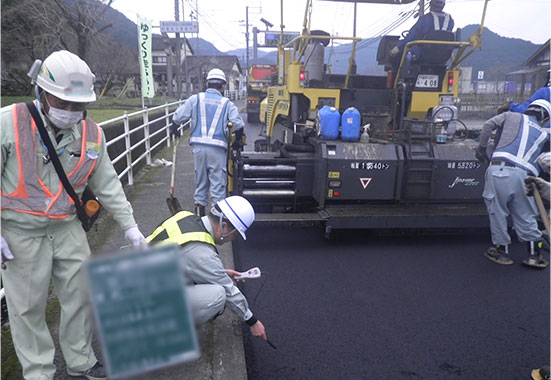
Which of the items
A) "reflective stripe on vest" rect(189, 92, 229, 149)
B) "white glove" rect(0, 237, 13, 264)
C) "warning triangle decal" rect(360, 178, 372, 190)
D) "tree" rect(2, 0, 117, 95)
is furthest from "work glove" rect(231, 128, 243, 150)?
"tree" rect(2, 0, 117, 95)

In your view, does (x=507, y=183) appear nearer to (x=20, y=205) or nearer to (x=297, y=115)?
(x=297, y=115)

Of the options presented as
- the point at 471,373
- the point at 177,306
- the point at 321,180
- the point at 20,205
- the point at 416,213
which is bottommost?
the point at 471,373

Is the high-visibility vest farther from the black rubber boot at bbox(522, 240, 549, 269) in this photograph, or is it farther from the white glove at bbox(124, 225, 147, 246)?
the black rubber boot at bbox(522, 240, 549, 269)

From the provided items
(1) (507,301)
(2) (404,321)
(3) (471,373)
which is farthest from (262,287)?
(1) (507,301)

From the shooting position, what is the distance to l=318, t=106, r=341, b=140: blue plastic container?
5.12m

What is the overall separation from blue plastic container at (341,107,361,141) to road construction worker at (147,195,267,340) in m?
2.71

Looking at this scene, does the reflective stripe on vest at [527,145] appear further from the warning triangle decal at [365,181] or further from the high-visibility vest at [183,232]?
the high-visibility vest at [183,232]

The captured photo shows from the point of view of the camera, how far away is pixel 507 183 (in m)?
4.30

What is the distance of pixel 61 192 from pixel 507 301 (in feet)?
12.2

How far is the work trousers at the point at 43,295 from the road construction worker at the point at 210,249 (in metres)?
0.47

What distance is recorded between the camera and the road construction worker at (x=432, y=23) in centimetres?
546

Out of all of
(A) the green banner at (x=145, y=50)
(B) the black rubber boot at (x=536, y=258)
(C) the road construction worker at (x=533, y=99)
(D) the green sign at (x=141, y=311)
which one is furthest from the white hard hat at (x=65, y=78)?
(A) the green banner at (x=145, y=50)

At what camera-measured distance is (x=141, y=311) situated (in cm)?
60

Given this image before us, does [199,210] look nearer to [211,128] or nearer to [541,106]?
[211,128]
